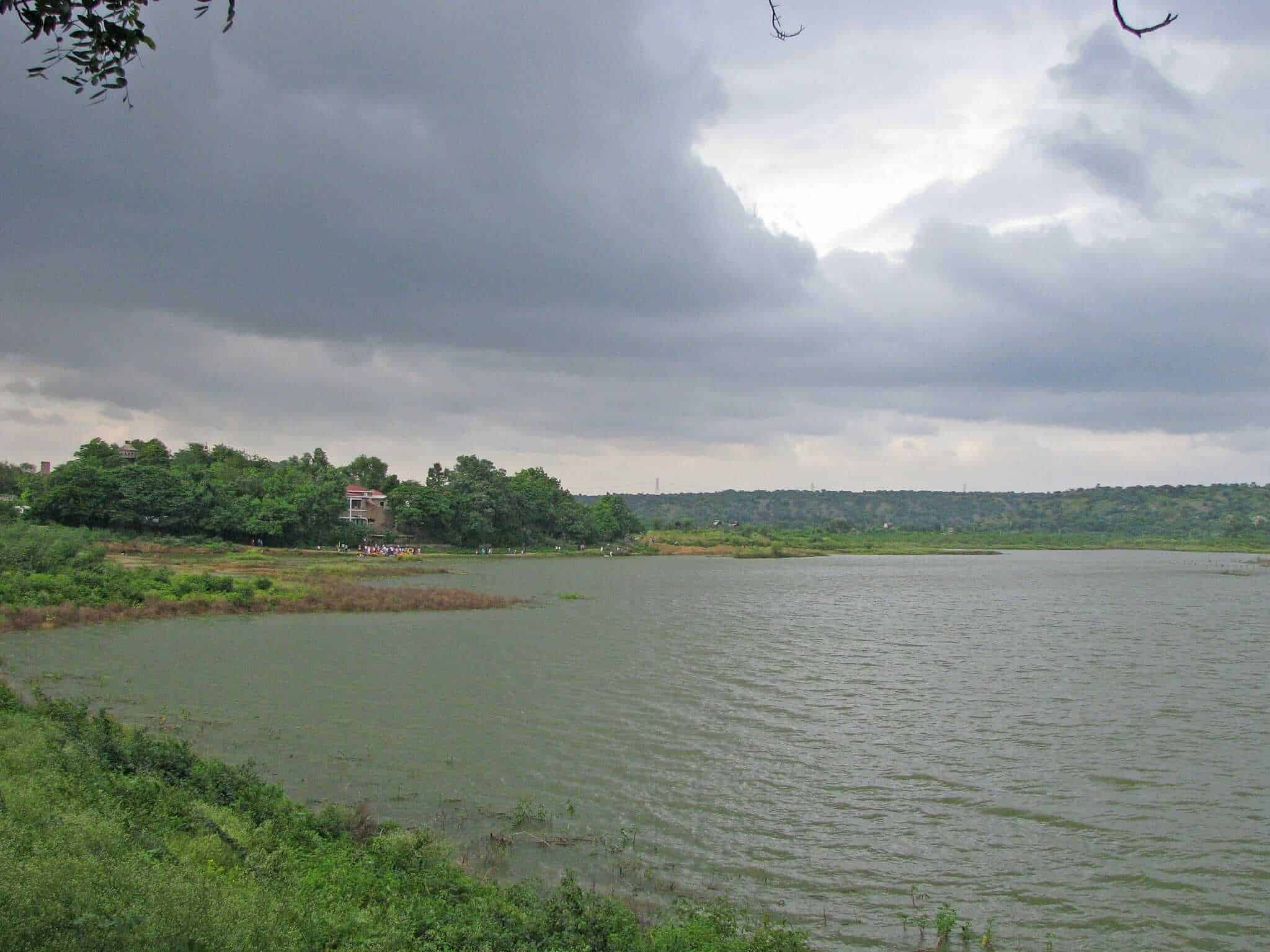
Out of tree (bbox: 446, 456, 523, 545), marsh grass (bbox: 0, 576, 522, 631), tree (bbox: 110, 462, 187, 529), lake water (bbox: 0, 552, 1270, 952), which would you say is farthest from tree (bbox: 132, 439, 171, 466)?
lake water (bbox: 0, 552, 1270, 952)

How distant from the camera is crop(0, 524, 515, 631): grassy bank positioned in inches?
1480

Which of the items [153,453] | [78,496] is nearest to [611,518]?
[153,453]

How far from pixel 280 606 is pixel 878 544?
471 ft

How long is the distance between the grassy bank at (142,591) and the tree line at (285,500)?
25959 millimetres

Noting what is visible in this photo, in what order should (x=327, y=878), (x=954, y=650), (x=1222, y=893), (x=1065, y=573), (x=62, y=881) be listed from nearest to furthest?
(x=62, y=881)
(x=327, y=878)
(x=1222, y=893)
(x=954, y=650)
(x=1065, y=573)

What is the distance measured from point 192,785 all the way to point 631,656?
21293 mm

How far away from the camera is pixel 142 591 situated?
4172 centimetres

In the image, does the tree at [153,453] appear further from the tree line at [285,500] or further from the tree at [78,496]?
the tree at [78,496]

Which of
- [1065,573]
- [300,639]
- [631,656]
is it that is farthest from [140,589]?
[1065,573]

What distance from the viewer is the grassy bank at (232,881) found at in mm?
6918

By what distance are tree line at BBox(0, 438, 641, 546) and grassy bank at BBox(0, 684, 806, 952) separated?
270 feet

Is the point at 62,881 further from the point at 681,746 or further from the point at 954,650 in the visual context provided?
the point at 954,650

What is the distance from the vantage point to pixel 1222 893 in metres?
12.3

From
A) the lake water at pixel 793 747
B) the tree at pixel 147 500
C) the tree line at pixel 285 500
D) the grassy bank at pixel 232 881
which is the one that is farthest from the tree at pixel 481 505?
the grassy bank at pixel 232 881
